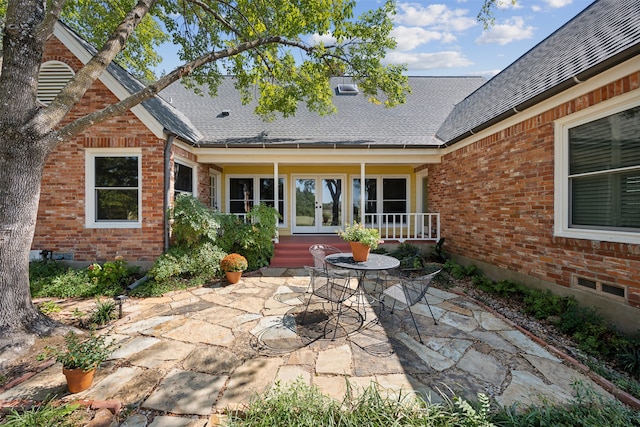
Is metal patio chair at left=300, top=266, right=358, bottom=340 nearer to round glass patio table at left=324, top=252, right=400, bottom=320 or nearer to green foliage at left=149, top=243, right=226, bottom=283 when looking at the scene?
round glass patio table at left=324, top=252, right=400, bottom=320

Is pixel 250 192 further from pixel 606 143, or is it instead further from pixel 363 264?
pixel 606 143

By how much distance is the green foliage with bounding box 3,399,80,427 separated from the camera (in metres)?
2.02

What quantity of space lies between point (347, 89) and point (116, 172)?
9.27 m

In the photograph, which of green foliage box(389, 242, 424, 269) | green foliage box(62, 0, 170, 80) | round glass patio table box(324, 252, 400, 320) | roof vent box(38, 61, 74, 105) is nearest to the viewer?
round glass patio table box(324, 252, 400, 320)

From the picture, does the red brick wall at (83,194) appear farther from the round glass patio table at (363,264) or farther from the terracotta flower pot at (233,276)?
the round glass patio table at (363,264)

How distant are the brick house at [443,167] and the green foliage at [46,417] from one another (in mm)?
4450

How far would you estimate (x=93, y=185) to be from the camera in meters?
6.33

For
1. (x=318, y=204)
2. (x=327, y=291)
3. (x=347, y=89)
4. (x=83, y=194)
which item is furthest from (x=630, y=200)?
(x=347, y=89)

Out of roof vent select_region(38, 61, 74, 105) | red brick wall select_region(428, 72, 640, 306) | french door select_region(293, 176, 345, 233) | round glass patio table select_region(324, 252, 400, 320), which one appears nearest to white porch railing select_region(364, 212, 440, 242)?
red brick wall select_region(428, 72, 640, 306)

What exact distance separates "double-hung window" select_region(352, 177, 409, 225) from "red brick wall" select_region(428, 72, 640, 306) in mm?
3049

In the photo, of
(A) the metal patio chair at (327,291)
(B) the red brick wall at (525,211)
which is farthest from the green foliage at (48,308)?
(B) the red brick wall at (525,211)

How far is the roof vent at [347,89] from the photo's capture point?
1176 cm

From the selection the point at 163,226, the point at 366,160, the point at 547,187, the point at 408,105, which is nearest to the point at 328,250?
the point at 366,160

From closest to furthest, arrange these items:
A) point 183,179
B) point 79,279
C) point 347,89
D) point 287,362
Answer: point 287,362 → point 79,279 → point 183,179 → point 347,89
